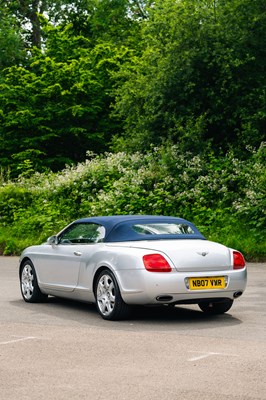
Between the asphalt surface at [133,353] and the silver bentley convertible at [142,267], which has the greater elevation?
the silver bentley convertible at [142,267]

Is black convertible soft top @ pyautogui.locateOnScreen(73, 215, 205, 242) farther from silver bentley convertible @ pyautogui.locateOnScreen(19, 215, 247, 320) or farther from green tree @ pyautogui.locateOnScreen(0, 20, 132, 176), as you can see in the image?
green tree @ pyautogui.locateOnScreen(0, 20, 132, 176)

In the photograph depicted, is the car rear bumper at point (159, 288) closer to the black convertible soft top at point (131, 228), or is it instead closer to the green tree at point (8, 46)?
the black convertible soft top at point (131, 228)

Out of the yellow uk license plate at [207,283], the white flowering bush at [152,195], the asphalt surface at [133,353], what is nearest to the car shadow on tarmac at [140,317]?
the asphalt surface at [133,353]

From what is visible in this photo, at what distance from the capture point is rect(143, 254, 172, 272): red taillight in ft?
35.5

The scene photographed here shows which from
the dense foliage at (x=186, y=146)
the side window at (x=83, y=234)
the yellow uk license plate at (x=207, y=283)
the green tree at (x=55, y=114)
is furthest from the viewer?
the green tree at (x=55, y=114)

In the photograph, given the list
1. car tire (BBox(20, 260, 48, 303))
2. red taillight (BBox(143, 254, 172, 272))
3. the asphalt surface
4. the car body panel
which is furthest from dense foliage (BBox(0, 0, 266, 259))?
red taillight (BBox(143, 254, 172, 272))

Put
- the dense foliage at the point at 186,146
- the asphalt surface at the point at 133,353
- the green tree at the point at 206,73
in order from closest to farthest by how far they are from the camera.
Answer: the asphalt surface at the point at 133,353 < the dense foliage at the point at 186,146 < the green tree at the point at 206,73

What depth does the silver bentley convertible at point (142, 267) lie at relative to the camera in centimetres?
1081

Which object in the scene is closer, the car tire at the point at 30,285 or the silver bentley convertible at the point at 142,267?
the silver bentley convertible at the point at 142,267

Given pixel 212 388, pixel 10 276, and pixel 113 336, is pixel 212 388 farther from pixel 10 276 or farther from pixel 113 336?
A: pixel 10 276

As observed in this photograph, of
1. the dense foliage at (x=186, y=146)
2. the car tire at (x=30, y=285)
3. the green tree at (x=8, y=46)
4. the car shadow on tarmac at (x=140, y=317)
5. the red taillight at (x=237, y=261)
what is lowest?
the car shadow on tarmac at (x=140, y=317)

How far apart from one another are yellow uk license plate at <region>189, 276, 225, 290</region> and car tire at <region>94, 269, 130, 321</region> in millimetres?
878

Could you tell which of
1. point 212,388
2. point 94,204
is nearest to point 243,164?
point 94,204

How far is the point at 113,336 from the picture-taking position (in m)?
9.88
